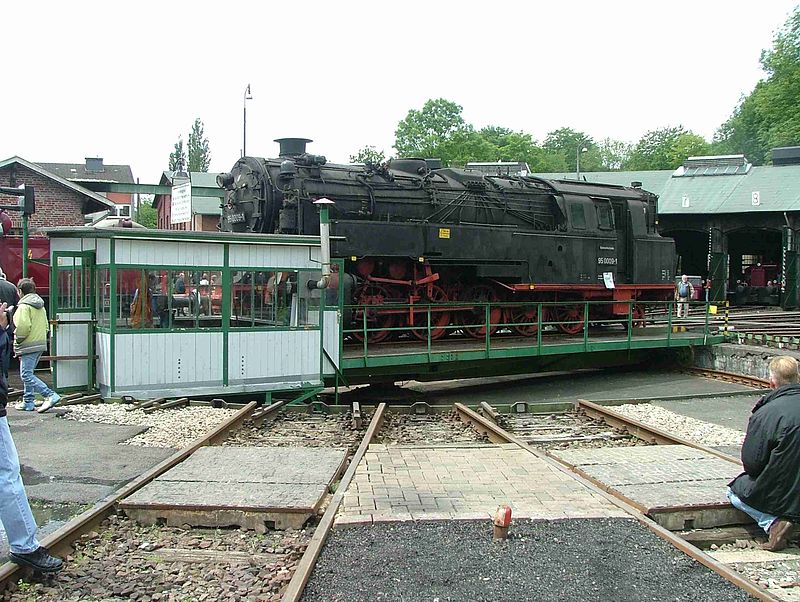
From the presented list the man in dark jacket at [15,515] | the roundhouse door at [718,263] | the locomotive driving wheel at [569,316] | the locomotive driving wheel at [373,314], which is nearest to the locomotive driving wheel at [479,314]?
the locomotive driving wheel at [373,314]

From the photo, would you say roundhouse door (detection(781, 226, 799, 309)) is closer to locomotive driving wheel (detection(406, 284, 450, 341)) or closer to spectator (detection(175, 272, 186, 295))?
locomotive driving wheel (detection(406, 284, 450, 341))

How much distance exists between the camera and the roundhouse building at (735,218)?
99.3ft

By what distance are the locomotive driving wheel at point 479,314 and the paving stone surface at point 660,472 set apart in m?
8.04

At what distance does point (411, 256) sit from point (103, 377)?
21.3 feet

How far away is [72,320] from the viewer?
11.3 m

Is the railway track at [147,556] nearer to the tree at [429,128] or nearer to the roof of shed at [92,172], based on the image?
the roof of shed at [92,172]

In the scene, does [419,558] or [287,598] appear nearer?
[287,598]

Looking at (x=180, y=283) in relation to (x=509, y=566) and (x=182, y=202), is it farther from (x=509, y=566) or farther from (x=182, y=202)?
(x=509, y=566)

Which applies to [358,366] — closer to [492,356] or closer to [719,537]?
[492,356]

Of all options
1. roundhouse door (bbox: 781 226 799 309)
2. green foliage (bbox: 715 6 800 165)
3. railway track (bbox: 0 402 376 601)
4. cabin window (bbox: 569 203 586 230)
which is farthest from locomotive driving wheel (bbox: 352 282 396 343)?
green foliage (bbox: 715 6 800 165)

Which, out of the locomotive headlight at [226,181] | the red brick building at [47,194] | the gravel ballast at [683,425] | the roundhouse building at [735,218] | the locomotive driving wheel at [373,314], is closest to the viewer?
the gravel ballast at [683,425]

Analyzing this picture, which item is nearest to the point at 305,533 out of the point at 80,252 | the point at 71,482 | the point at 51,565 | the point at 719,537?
the point at 51,565

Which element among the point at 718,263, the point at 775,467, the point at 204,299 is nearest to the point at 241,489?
the point at 775,467

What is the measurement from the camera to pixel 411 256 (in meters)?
14.9
